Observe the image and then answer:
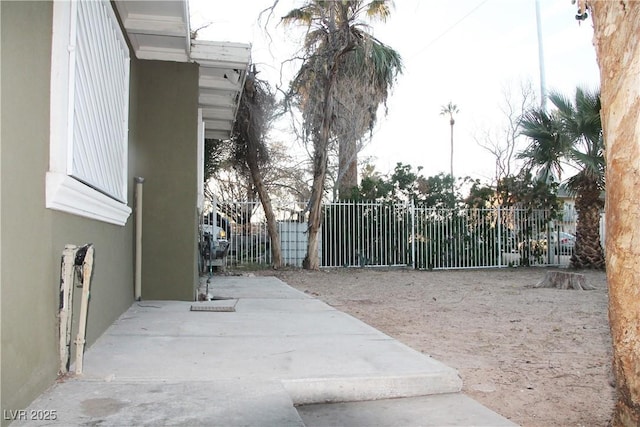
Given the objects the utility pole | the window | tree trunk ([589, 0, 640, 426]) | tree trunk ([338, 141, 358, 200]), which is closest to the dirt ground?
tree trunk ([589, 0, 640, 426])

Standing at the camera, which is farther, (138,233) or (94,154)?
(138,233)

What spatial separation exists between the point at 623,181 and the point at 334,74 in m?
12.9

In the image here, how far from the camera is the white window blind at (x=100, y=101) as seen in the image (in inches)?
139

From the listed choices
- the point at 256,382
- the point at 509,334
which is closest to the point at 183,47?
the point at 256,382

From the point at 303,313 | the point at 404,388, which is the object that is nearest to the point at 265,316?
the point at 303,313

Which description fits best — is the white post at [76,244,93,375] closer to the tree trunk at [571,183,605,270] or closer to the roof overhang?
the roof overhang

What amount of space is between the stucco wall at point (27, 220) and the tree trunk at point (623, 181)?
2.70m

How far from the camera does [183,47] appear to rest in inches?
257

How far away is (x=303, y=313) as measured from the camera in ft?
20.3

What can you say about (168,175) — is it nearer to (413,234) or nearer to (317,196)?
(317,196)

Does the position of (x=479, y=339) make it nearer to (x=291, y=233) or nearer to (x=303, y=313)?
(x=303, y=313)

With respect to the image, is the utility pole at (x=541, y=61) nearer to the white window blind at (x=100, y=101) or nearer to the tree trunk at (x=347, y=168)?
the tree trunk at (x=347, y=168)

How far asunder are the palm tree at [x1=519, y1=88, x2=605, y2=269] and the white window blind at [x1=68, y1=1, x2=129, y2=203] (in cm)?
1226

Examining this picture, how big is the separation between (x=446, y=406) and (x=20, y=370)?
234 cm
